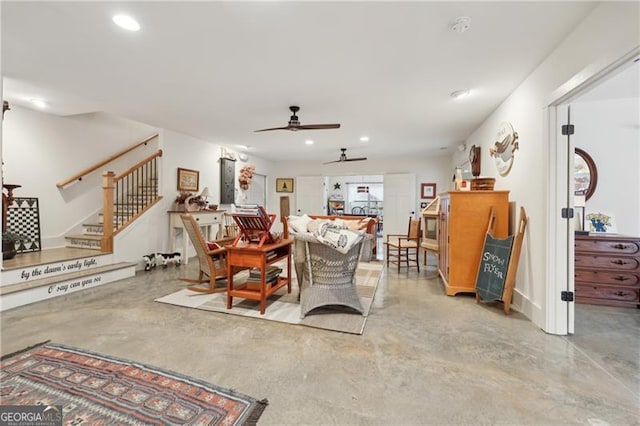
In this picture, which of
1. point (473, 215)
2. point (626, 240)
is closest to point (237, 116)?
point (473, 215)

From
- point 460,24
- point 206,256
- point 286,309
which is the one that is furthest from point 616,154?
point 206,256

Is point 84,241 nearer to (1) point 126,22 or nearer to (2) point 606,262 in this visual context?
(1) point 126,22

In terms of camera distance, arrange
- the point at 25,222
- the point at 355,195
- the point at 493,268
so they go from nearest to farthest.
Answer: the point at 493,268
the point at 25,222
the point at 355,195

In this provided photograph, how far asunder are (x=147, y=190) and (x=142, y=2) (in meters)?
4.17

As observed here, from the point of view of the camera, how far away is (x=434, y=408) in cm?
149

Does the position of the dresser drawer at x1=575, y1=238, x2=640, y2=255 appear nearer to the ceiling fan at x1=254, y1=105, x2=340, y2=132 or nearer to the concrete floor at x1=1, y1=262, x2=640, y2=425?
the concrete floor at x1=1, y1=262, x2=640, y2=425

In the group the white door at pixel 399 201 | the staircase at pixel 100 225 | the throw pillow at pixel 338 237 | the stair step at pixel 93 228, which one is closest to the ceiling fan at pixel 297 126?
the throw pillow at pixel 338 237

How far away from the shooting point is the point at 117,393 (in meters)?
1.58

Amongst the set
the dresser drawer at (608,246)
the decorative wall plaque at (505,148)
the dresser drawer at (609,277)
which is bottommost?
the dresser drawer at (609,277)

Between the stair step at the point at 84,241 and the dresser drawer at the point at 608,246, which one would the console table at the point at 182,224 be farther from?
the dresser drawer at the point at 608,246

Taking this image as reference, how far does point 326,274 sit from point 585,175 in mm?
3638

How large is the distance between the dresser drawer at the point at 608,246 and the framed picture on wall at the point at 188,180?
637 centimetres

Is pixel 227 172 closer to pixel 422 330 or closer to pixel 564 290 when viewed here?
pixel 422 330

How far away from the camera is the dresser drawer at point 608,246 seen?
9.84ft
